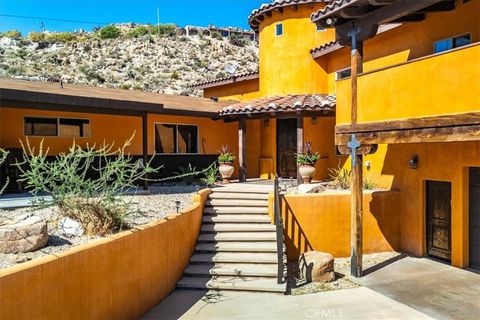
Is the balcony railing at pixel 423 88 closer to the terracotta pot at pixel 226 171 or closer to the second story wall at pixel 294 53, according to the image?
the terracotta pot at pixel 226 171

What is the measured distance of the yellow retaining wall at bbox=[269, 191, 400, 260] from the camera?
1123 centimetres

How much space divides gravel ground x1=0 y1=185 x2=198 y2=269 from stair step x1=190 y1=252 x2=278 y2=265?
131 cm

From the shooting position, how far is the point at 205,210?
465 inches

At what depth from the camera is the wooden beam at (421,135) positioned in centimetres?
746

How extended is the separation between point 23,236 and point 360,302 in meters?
6.28

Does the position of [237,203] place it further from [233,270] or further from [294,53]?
[294,53]

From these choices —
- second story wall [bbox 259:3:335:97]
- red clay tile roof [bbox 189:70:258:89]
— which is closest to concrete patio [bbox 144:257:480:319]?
second story wall [bbox 259:3:335:97]

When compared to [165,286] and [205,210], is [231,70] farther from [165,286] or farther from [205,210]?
[165,286]

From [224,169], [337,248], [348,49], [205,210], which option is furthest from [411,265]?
[348,49]

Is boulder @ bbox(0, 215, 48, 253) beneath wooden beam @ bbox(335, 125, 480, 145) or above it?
beneath

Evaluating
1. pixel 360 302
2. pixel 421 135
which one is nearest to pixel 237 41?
pixel 421 135

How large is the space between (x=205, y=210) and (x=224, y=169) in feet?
10.6

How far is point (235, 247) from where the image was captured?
1029 cm

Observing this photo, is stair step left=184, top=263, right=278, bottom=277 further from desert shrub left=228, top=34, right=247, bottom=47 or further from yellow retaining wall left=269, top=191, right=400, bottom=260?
desert shrub left=228, top=34, right=247, bottom=47
